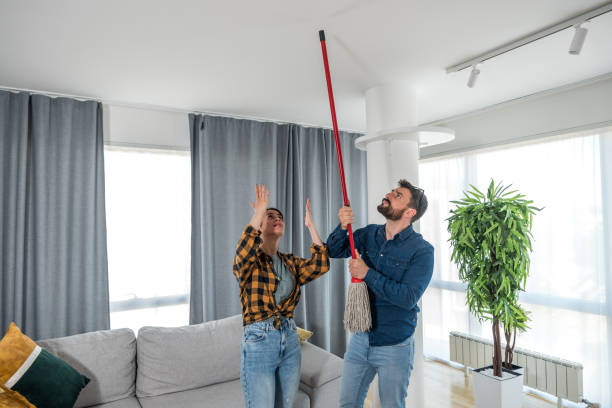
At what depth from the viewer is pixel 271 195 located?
4.02 meters

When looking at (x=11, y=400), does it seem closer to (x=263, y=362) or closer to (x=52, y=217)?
(x=263, y=362)

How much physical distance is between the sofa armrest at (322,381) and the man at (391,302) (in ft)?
1.97

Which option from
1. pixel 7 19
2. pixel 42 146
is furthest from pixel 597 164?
pixel 42 146

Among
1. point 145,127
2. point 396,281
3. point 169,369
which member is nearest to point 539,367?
point 396,281

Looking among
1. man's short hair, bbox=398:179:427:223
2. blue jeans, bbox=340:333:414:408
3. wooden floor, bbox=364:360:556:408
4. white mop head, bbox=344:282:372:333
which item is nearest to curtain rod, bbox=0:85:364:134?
man's short hair, bbox=398:179:427:223

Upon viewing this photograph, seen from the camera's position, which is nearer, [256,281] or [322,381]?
[256,281]

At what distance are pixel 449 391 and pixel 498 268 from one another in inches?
51.6

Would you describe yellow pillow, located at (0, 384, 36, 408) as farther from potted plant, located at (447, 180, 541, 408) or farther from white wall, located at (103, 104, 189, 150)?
potted plant, located at (447, 180, 541, 408)

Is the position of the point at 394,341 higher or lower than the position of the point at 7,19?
lower

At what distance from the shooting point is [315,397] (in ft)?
8.73

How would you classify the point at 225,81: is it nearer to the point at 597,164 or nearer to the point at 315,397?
the point at 315,397

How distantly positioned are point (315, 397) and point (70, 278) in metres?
1.96

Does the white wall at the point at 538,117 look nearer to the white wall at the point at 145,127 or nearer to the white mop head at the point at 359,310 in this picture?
the white mop head at the point at 359,310

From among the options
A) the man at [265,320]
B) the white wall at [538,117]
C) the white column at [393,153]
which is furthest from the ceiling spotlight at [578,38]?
the man at [265,320]
